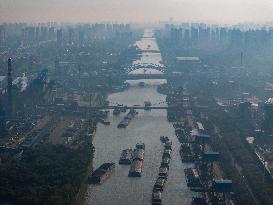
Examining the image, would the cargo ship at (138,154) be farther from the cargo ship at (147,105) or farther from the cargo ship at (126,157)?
the cargo ship at (147,105)

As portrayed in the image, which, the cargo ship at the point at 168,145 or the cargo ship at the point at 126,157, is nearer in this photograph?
the cargo ship at the point at 126,157

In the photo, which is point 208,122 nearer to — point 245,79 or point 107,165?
point 107,165

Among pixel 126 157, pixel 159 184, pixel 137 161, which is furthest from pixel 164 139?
pixel 159 184

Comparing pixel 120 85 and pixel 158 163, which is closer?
pixel 158 163

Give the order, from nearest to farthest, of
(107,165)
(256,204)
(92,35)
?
(256,204) < (107,165) < (92,35)

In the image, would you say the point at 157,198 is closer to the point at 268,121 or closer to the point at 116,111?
the point at 268,121

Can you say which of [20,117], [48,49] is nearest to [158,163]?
[20,117]

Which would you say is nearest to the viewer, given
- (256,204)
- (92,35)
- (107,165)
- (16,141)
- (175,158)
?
(256,204)

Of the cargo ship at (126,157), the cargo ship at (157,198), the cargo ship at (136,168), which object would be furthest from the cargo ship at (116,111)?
the cargo ship at (157,198)

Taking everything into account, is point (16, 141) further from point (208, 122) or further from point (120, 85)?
point (120, 85)
